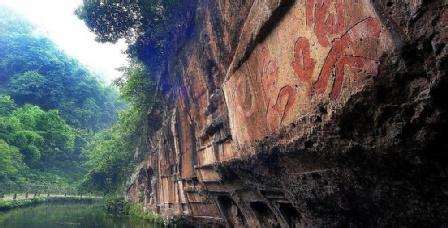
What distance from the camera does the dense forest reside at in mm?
25812

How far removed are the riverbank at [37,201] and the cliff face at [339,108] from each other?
57.8 feet

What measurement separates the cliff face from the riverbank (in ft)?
57.8

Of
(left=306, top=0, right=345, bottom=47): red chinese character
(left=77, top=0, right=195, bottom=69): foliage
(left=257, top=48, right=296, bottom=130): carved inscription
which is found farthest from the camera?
(left=77, top=0, right=195, bottom=69): foliage

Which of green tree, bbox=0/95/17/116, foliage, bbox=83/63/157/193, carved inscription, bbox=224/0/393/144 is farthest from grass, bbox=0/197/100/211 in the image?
carved inscription, bbox=224/0/393/144

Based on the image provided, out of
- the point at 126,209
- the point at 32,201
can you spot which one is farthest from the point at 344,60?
the point at 32,201

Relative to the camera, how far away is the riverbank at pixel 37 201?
18734 mm

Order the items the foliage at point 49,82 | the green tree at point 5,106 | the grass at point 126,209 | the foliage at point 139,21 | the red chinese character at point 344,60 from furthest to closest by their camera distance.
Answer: the foliage at point 49,82 → the green tree at point 5,106 → the grass at point 126,209 → the foliage at point 139,21 → the red chinese character at point 344,60

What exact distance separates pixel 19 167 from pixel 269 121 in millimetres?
24784

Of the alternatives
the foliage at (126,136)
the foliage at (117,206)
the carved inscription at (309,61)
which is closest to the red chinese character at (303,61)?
the carved inscription at (309,61)

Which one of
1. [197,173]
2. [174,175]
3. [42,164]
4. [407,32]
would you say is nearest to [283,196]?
[407,32]

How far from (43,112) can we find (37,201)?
10.2 metres

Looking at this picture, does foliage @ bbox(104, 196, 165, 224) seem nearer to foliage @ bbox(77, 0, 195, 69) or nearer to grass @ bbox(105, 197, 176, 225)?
→ grass @ bbox(105, 197, 176, 225)

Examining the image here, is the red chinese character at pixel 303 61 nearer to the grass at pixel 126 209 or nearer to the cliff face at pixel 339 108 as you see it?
the cliff face at pixel 339 108

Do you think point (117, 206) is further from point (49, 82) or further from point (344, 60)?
point (49, 82)
